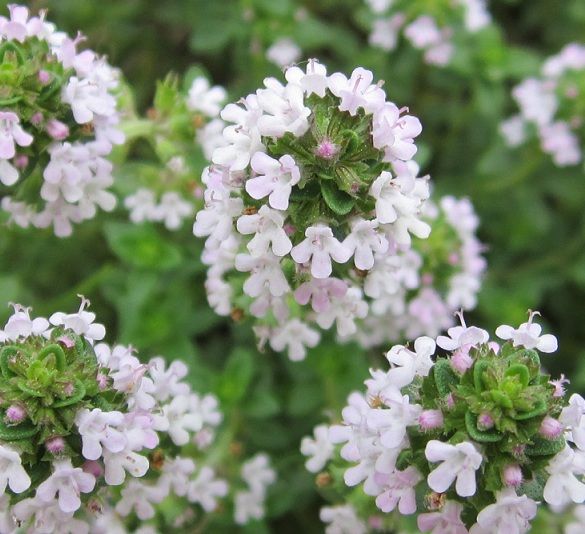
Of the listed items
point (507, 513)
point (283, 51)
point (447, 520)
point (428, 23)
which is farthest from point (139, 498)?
point (428, 23)

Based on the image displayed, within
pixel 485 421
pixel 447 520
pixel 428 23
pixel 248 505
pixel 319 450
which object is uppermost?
pixel 485 421

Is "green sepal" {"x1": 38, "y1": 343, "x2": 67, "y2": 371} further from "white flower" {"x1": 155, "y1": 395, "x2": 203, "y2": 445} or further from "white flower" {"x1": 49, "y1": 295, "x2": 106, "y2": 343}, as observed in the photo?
"white flower" {"x1": 155, "y1": 395, "x2": 203, "y2": 445}

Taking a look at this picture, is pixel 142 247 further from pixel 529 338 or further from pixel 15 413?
pixel 529 338

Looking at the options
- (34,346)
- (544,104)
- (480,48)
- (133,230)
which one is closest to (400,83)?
(480,48)

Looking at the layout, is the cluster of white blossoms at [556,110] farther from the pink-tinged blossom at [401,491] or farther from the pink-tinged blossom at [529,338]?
the pink-tinged blossom at [401,491]

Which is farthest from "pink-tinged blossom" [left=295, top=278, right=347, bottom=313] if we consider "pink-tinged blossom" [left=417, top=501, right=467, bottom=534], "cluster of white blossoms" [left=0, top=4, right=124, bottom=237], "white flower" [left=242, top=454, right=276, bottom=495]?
"white flower" [left=242, top=454, right=276, bottom=495]

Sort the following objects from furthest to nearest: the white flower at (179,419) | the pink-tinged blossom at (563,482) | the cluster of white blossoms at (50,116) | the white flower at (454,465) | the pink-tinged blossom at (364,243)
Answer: the white flower at (179,419) → the cluster of white blossoms at (50,116) → the pink-tinged blossom at (364,243) → the pink-tinged blossom at (563,482) → the white flower at (454,465)

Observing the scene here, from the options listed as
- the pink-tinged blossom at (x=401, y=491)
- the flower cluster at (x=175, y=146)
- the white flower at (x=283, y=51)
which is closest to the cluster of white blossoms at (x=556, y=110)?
the white flower at (x=283, y=51)
